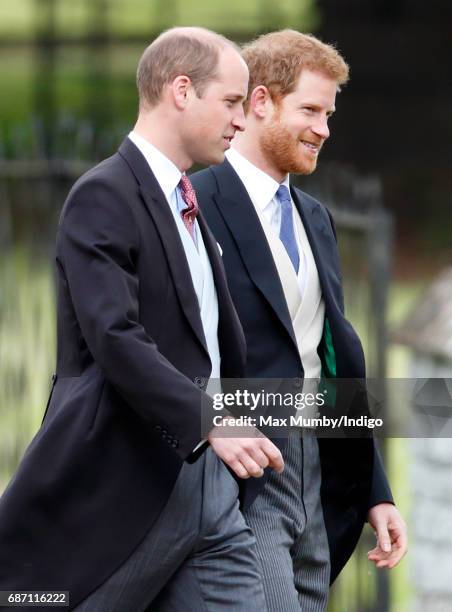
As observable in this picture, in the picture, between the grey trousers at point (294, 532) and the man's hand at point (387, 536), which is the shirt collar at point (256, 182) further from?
the man's hand at point (387, 536)

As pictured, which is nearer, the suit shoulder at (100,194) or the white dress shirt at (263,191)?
the suit shoulder at (100,194)

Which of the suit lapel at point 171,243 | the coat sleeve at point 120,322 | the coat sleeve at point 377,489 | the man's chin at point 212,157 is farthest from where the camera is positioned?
the coat sleeve at point 377,489

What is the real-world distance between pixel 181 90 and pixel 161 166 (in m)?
0.12


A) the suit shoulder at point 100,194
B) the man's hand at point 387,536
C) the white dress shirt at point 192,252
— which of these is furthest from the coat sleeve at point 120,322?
the man's hand at point 387,536

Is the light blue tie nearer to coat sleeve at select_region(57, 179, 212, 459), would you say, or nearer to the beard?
the beard

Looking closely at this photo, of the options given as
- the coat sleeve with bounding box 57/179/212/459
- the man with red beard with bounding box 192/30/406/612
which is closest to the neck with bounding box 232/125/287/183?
the man with red beard with bounding box 192/30/406/612

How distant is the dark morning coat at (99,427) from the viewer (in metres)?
2.19

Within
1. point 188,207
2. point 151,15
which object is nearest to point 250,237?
point 188,207

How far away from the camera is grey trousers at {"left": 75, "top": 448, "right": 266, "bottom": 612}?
2.25 m

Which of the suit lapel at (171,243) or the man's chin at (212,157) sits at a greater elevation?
the man's chin at (212,157)

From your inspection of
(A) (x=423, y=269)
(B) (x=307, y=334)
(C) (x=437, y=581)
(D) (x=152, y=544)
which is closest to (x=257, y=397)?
(B) (x=307, y=334)

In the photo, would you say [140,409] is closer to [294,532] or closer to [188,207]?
[188,207]

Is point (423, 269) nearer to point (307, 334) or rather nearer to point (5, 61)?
point (5, 61)

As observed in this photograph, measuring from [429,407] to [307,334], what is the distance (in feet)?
1.66
